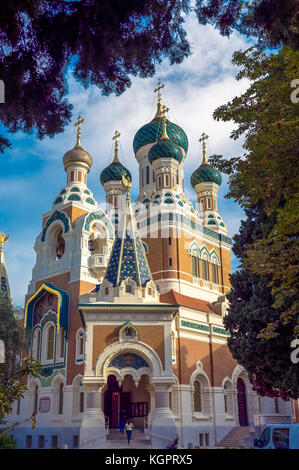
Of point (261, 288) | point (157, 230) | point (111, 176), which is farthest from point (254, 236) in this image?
point (111, 176)

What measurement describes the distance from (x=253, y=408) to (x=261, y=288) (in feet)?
44.6

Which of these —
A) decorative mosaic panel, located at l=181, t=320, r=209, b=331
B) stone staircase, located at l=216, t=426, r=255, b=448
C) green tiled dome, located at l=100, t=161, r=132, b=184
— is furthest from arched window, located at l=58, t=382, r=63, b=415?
green tiled dome, located at l=100, t=161, r=132, b=184

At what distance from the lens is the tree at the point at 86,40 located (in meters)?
3.80

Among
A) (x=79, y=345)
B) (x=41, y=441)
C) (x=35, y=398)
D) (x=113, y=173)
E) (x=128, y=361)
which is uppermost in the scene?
(x=113, y=173)

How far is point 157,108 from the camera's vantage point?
31.9 meters

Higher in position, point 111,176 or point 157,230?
point 111,176

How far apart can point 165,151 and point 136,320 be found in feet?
43.6

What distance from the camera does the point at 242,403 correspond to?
23375 mm

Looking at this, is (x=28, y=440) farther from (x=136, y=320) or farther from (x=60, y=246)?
(x=60, y=246)

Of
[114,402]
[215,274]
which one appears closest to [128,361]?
[114,402]

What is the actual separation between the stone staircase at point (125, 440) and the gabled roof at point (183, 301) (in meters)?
6.48

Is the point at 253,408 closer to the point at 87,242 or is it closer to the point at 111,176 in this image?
the point at 87,242

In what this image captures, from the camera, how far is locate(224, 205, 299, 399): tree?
1091cm

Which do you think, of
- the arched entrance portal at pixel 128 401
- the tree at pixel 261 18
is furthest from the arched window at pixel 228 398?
the tree at pixel 261 18
